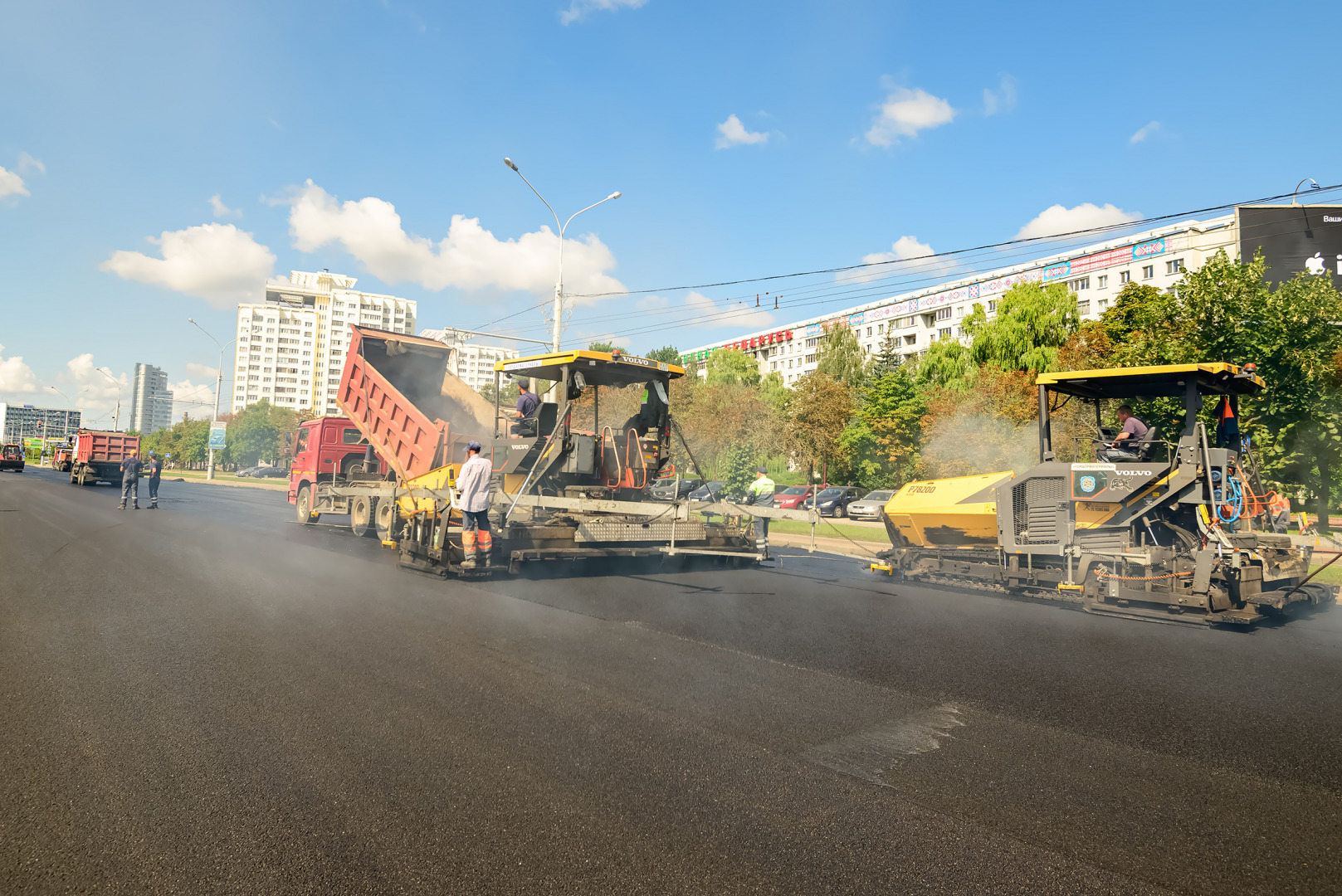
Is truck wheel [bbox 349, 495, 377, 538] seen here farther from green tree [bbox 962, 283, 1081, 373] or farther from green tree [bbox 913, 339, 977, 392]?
green tree [bbox 962, 283, 1081, 373]

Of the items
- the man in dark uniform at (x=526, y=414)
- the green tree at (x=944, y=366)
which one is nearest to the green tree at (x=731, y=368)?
the green tree at (x=944, y=366)

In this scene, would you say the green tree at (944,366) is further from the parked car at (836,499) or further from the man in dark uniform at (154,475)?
the man in dark uniform at (154,475)

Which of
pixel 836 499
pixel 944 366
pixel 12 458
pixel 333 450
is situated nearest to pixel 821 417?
pixel 836 499

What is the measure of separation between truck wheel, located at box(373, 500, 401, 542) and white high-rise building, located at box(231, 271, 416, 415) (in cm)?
13599

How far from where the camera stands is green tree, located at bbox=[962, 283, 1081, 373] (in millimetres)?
33844

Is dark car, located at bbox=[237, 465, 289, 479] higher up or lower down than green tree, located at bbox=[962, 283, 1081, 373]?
lower down

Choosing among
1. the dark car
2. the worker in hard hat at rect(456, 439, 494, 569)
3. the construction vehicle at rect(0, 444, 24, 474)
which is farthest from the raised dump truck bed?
the dark car

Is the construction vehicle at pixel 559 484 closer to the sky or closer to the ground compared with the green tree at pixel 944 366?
closer to the ground

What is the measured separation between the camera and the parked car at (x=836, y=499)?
1262 inches

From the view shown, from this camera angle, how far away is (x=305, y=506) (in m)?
16.5

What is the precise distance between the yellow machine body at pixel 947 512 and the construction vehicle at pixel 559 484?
1.84 metres

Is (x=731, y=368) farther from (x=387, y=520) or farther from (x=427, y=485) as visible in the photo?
(x=427, y=485)

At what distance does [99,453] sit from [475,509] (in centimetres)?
3665

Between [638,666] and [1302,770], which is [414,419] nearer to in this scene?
[638,666]
